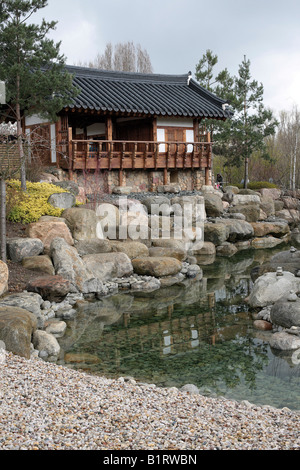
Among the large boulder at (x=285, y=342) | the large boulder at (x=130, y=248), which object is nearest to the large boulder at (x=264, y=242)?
the large boulder at (x=130, y=248)

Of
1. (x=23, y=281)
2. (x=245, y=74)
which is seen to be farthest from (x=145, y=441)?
(x=245, y=74)

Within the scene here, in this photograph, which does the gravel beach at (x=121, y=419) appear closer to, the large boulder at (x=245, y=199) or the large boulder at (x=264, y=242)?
the large boulder at (x=264, y=242)

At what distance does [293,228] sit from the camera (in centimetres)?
2336

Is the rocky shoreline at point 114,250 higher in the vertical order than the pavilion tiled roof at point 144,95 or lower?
lower

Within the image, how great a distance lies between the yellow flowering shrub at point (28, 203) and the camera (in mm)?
13602

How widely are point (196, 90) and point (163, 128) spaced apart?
3.59 m

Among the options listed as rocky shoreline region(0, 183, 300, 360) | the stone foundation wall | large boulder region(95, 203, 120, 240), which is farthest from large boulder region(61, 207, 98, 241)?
the stone foundation wall

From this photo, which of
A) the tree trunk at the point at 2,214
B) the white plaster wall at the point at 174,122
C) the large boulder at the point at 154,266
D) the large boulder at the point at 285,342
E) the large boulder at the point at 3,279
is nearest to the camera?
the large boulder at the point at 285,342

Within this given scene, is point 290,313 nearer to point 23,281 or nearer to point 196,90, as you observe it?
point 23,281

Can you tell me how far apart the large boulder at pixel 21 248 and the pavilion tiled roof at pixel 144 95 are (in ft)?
26.3

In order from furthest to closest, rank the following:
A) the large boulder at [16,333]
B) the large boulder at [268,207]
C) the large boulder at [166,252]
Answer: the large boulder at [268,207], the large boulder at [166,252], the large boulder at [16,333]

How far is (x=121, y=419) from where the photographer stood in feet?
15.6

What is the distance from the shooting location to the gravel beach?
14.0ft

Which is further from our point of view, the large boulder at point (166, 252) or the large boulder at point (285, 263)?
the large boulder at point (166, 252)
